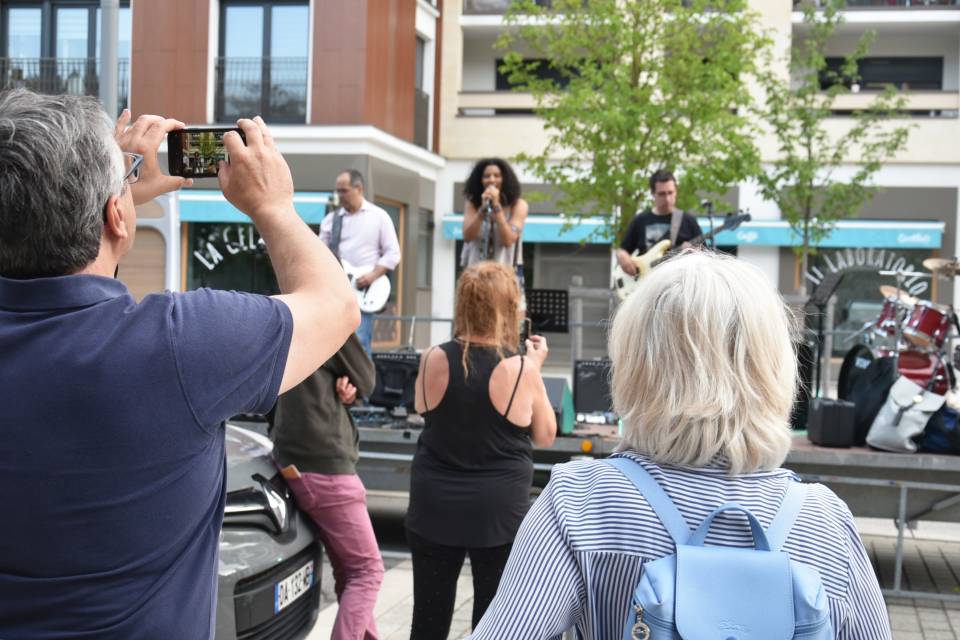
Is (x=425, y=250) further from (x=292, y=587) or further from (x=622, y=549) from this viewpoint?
(x=622, y=549)

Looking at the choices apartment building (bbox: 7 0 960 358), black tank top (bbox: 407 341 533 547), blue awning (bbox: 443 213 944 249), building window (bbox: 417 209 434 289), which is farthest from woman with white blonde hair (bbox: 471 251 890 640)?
building window (bbox: 417 209 434 289)

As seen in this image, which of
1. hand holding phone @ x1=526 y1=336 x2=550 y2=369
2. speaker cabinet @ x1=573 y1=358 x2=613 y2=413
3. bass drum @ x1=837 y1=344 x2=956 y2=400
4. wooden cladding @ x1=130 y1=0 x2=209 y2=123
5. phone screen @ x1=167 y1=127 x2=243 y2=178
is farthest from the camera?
wooden cladding @ x1=130 y1=0 x2=209 y2=123

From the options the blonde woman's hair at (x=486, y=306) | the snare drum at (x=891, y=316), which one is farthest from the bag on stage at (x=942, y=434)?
the blonde woman's hair at (x=486, y=306)

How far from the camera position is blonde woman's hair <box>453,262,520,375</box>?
4148 millimetres

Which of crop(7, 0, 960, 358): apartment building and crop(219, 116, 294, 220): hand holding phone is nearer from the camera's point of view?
crop(219, 116, 294, 220): hand holding phone

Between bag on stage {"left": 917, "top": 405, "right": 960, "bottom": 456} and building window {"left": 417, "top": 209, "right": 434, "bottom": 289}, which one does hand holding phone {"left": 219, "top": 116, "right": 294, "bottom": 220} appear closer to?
bag on stage {"left": 917, "top": 405, "right": 960, "bottom": 456}

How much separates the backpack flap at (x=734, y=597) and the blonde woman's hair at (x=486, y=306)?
250 centimetres

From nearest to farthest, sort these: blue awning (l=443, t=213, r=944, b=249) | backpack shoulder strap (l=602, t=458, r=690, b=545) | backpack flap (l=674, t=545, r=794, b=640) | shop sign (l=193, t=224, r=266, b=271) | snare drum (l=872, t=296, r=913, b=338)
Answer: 1. backpack flap (l=674, t=545, r=794, b=640)
2. backpack shoulder strap (l=602, t=458, r=690, b=545)
3. snare drum (l=872, t=296, r=913, b=338)
4. shop sign (l=193, t=224, r=266, b=271)
5. blue awning (l=443, t=213, r=944, b=249)

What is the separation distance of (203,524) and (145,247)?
397 centimetres

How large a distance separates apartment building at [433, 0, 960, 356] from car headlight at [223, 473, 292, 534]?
1849 centimetres

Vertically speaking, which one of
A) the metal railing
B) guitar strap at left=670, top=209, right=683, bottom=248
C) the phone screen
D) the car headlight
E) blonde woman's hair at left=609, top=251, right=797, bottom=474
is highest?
the metal railing

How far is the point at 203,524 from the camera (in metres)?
1.86

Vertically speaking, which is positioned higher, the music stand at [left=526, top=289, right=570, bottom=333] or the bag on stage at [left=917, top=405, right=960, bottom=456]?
the music stand at [left=526, top=289, right=570, bottom=333]

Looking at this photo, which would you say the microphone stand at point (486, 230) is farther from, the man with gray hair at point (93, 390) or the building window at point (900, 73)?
the building window at point (900, 73)
